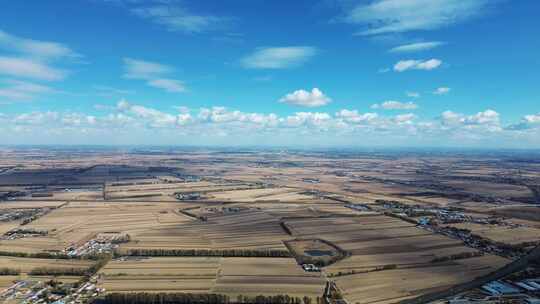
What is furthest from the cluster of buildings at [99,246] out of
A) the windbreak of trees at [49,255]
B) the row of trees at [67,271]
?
the row of trees at [67,271]

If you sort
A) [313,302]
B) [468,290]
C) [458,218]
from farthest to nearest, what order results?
[458,218] → [468,290] → [313,302]

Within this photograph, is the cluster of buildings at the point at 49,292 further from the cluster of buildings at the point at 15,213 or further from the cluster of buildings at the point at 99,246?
the cluster of buildings at the point at 15,213

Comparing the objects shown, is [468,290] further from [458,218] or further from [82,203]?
[82,203]

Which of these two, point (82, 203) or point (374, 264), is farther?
point (82, 203)

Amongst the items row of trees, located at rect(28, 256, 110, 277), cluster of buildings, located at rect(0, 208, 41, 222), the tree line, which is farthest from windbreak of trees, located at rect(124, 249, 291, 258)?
cluster of buildings, located at rect(0, 208, 41, 222)

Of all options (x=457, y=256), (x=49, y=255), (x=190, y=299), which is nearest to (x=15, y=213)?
(x=49, y=255)

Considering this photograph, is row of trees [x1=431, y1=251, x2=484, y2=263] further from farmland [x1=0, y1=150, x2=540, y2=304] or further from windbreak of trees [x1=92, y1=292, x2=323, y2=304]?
windbreak of trees [x1=92, y1=292, x2=323, y2=304]

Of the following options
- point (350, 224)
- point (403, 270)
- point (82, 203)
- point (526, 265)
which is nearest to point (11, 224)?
point (82, 203)
